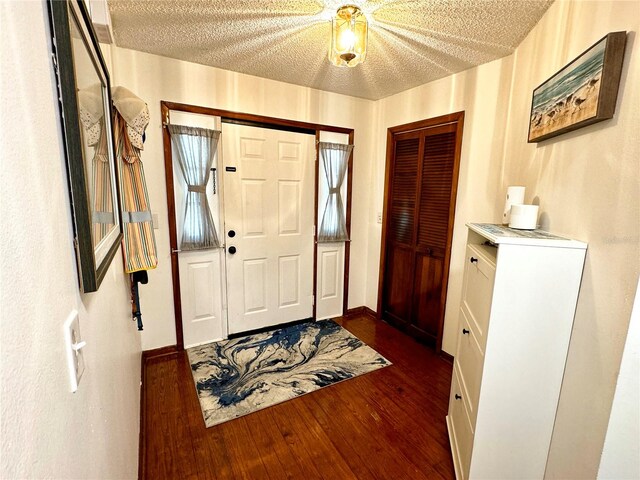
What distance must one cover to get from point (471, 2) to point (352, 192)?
6.41 ft

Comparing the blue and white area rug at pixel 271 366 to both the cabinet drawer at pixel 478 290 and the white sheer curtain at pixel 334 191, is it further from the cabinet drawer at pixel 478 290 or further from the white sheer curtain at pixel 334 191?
the cabinet drawer at pixel 478 290

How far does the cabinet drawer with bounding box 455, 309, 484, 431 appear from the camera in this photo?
1.41 m

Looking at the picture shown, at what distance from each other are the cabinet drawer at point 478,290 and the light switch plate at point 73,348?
4.58 feet

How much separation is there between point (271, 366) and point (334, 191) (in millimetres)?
1776

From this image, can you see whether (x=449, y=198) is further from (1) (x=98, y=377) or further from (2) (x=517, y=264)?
(1) (x=98, y=377)

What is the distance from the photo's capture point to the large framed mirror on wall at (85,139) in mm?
646

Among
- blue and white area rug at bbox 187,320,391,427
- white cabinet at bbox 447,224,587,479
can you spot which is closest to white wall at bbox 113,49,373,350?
blue and white area rug at bbox 187,320,391,427

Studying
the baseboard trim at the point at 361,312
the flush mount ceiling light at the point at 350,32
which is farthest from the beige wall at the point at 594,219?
the baseboard trim at the point at 361,312

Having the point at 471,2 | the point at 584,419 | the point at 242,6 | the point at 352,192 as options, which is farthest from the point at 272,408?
the point at 471,2

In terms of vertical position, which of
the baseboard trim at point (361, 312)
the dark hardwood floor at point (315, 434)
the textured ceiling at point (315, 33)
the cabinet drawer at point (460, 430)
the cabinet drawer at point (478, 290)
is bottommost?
the dark hardwood floor at point (315, 434)

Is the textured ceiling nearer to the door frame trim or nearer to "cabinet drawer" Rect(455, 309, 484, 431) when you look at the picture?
the door frame trim

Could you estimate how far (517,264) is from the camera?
1.27 meters

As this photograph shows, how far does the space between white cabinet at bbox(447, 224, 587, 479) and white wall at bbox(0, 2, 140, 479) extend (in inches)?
54.6

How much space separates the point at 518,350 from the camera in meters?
1.34
